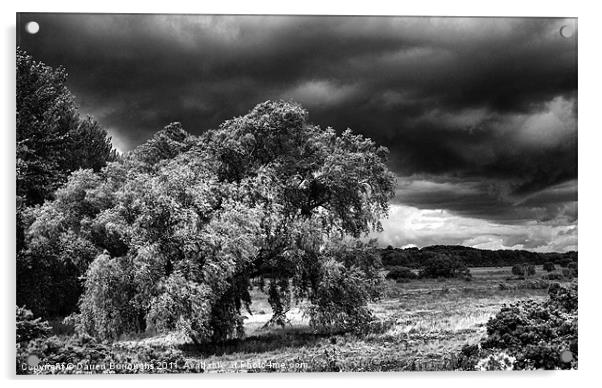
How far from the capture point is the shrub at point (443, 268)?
1052 cm

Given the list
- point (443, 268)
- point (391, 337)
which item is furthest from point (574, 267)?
point (391, 337)

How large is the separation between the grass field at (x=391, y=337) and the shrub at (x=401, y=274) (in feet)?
0.33

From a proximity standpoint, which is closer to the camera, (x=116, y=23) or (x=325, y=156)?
(x=116, y=23)

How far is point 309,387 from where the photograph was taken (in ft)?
32.2

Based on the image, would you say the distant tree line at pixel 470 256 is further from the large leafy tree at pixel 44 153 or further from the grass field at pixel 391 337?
the large leafy tree at pixel 44 153

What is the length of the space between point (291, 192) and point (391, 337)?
2798 mm

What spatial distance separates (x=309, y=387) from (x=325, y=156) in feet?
12.0

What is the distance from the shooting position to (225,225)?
999 cm

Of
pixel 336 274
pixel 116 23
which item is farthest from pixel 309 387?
pixel 116 23

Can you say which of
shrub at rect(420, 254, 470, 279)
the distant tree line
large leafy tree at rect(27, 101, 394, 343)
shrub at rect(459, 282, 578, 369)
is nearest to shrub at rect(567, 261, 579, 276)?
the distant tree line

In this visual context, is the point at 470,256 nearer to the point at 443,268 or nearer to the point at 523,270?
the point at 443,268

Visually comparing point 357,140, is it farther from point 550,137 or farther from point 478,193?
point 550,137

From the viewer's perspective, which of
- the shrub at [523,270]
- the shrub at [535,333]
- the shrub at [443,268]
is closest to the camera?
the shrub at [535,333]
